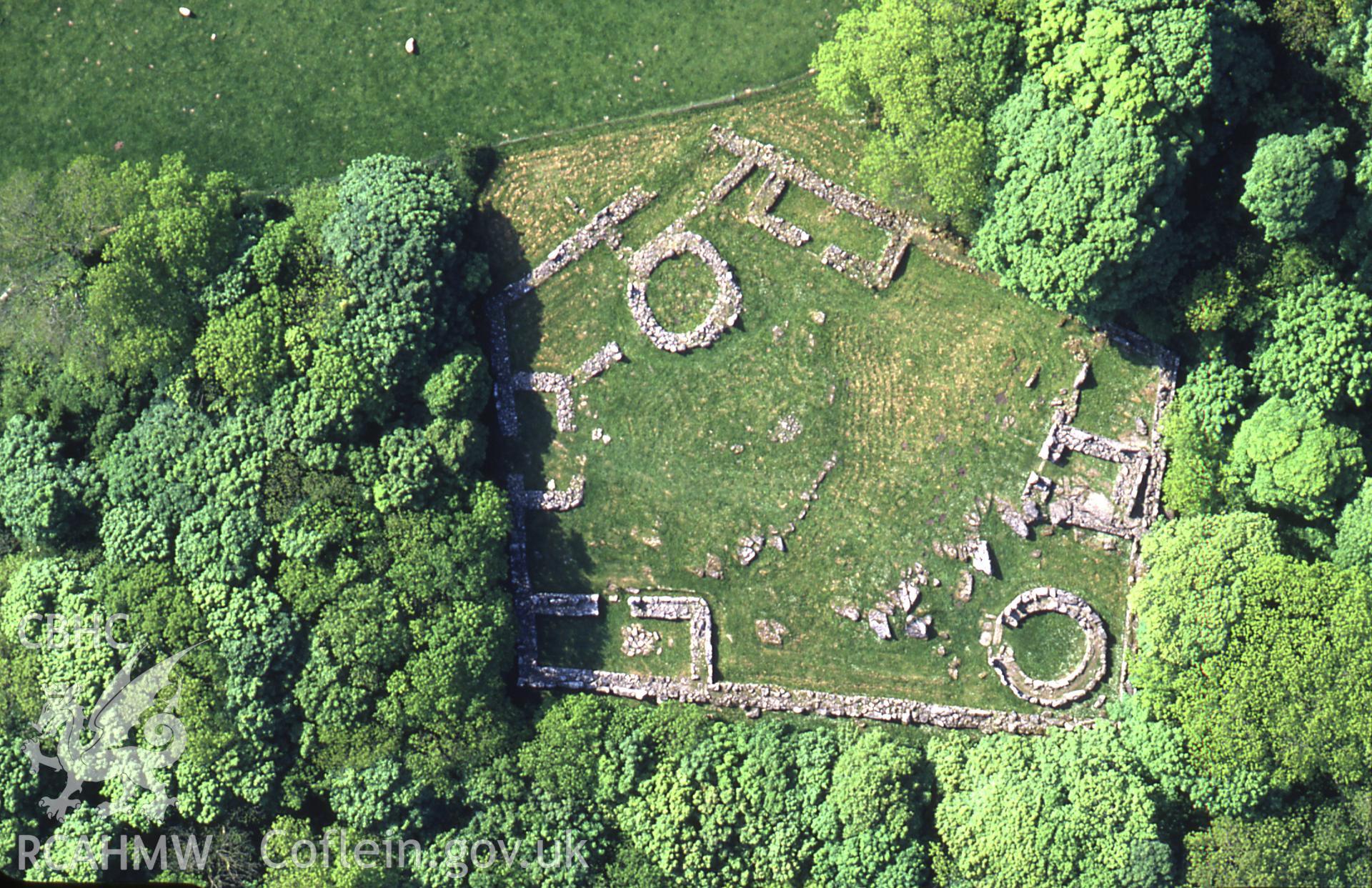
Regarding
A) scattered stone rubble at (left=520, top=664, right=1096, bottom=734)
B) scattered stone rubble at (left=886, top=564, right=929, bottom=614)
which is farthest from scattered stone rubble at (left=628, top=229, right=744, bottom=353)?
scattered stone rubble at (left=520, top=664, right=1096, bottom=734)

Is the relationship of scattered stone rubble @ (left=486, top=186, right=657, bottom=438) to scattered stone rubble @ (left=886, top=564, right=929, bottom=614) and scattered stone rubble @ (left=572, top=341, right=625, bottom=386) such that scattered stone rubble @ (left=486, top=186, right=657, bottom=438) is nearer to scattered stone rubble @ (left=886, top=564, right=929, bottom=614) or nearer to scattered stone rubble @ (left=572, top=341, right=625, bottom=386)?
scattered stone rubble @ (left=572, top=341, right=625, bottom=386)

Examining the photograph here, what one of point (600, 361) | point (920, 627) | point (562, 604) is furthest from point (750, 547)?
point (600, 361)

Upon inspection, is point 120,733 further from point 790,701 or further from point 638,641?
point 790,701

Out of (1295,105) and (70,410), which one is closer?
(1295,105)

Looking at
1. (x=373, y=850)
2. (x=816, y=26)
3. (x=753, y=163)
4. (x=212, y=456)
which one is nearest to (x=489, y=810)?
(x=373, y=850)

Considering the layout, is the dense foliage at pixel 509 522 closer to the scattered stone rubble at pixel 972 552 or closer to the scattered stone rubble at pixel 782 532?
the scattered stone rubble at pixel 972 552

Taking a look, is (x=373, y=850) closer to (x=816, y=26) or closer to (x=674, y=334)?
(x=674, y=334)
